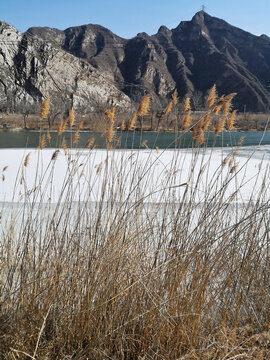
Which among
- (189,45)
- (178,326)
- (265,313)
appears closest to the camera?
(178,326)

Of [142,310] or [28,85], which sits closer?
[142,310]

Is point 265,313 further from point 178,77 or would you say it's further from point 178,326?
point 178,77

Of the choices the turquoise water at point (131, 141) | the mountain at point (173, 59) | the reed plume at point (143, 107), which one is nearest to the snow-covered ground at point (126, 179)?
the turquoise water at point (131, 141)

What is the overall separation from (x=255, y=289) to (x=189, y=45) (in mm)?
145381

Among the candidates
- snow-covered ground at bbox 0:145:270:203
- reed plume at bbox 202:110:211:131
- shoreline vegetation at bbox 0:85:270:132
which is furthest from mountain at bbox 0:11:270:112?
reed plume at bbox 202:110:211:131

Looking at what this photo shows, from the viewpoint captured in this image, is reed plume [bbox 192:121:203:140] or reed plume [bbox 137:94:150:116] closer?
reed plume [bbox 137:94:150:116]

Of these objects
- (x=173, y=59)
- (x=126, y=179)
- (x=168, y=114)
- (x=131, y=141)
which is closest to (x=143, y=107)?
(x=126, y=179)

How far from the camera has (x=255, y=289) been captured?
5.98ft

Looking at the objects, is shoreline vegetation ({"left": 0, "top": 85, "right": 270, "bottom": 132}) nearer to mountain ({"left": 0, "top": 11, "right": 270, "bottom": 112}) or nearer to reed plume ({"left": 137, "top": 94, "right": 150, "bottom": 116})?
reed plume ({"left": 137, "top": 94, "right": 150, "bottom": 116})

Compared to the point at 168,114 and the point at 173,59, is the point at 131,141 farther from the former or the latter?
the point at 173,59

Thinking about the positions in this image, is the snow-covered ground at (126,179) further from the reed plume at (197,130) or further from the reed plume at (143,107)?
the reed plume at (143,107)

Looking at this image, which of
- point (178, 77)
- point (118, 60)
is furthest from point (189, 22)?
point (178, 77)

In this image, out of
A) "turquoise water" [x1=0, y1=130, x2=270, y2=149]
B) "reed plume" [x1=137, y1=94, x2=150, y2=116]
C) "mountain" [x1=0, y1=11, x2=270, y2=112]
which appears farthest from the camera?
"mountain" [x1=0, y1=11, x2=270, y2=112]

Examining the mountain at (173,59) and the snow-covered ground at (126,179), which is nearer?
the snow-covered ground at (126,179)
